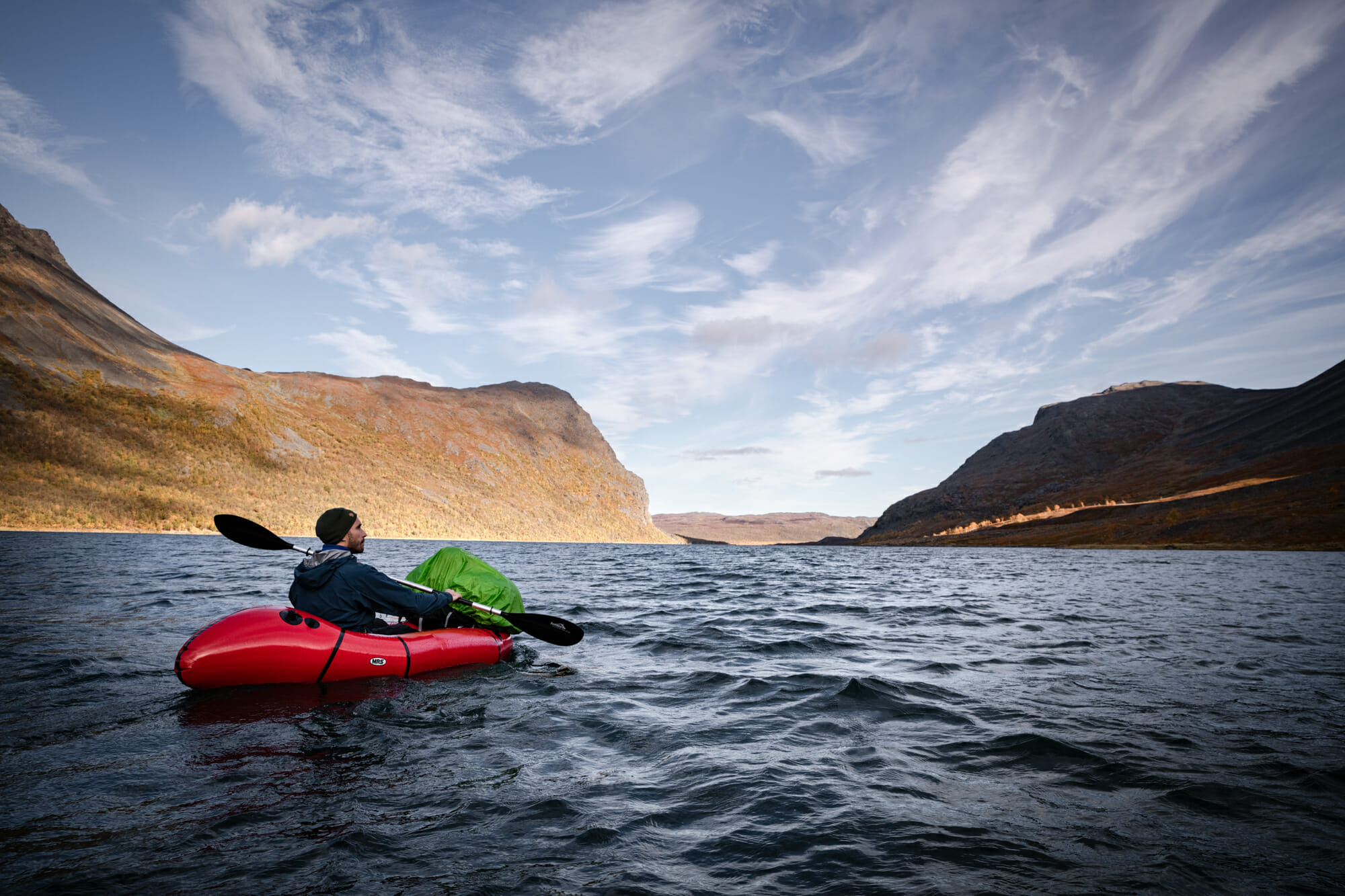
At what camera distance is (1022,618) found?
15711 millimetres

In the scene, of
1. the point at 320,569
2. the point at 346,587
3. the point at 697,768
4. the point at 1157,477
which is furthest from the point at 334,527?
the point at 1157,477

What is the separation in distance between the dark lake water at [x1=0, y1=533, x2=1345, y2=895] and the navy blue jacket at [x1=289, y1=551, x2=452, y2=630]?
0.99m

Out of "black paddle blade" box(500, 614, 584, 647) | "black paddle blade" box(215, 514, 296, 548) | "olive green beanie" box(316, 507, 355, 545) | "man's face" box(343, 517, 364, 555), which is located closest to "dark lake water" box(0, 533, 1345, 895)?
"black paddle blade" box(500, 614, 584, 647)

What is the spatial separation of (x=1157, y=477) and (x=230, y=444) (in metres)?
139

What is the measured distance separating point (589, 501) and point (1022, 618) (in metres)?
147

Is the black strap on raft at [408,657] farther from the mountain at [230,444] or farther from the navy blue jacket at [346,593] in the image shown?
the mountain at [230,444]

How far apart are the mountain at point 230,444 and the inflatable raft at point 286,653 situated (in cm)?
6823

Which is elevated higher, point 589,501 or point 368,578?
point 589,501

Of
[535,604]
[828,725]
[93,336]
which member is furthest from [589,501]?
[828,725]

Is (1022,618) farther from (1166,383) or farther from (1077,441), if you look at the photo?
(1166,383)

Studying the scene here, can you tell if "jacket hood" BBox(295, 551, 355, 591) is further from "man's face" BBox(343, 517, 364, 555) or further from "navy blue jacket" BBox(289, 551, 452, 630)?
"man's face" BBox(343, 517, 364, 555)

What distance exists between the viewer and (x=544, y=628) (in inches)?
397

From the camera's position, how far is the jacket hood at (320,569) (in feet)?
26.9

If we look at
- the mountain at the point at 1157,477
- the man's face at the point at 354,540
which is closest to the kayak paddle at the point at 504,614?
the man's face at the point at 354,540
